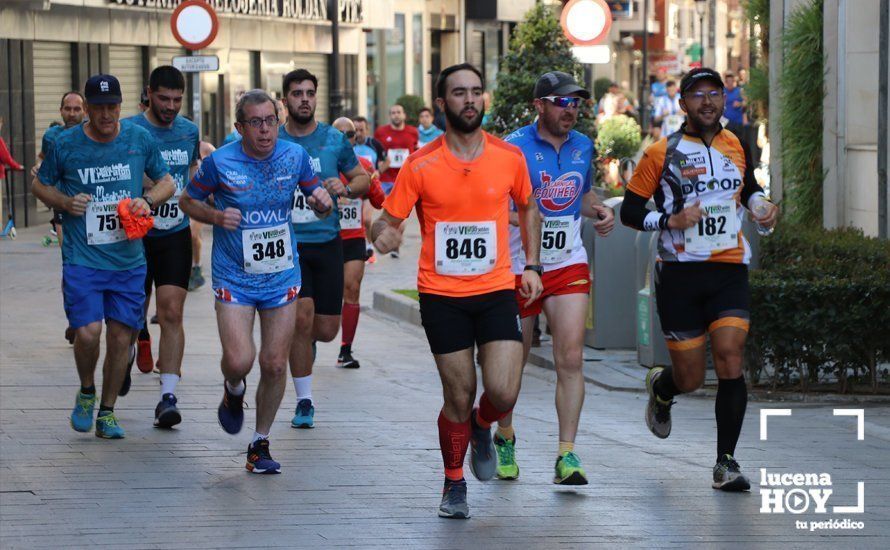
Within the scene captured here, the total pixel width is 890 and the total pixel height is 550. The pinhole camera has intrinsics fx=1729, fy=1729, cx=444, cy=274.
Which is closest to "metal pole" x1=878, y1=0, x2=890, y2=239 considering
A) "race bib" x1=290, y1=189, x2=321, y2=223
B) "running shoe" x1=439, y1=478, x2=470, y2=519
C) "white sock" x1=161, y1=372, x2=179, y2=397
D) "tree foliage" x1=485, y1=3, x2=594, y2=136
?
"tree foliage" x1=485, y1=3, x2=594, y2=136

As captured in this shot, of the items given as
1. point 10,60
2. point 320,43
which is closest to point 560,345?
point 10,60

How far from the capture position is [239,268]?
326 inches

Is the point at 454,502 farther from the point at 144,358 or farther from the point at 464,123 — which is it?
the point at 144,358

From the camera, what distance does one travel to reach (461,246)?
7.21m

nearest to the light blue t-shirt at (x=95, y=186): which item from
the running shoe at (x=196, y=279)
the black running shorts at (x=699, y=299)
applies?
the black running shorts at (x=699, y=299)

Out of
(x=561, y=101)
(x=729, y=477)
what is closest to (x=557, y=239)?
(x=561, y=101)

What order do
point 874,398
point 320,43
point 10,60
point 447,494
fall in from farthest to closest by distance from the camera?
point 320,43
point 10,60
point 874,398
point 447,494

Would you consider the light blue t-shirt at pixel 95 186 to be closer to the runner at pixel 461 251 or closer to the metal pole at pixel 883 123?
the runner at pixel 461 251

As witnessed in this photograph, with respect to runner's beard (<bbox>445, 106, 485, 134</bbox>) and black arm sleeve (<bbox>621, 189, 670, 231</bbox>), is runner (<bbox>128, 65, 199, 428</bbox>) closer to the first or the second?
black arm sleeve (<bbox>621, 189, 670, 231</bbox>)

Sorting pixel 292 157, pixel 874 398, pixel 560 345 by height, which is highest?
pixel 292 157

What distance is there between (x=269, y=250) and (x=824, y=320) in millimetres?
3807

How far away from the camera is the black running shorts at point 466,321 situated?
284 inches

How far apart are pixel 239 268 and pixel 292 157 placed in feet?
1.98

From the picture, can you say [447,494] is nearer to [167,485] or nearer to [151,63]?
[167,485]
